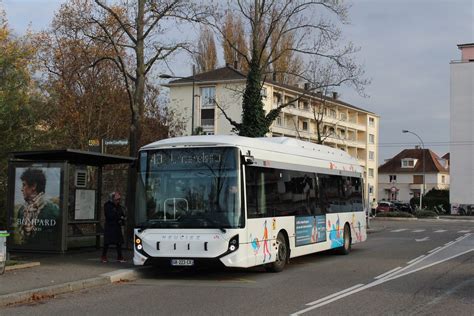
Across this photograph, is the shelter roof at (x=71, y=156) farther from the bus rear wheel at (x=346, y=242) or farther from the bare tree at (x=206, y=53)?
the bare tree at (x=206, y=53)

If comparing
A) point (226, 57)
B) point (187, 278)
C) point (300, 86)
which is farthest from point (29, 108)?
point (300, 86)

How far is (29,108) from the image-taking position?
59.4ft

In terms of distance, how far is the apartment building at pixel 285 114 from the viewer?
6881 centimetres

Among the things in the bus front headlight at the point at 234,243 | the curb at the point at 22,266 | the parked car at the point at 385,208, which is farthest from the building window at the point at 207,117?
the bus front headlight at the point at 234,243

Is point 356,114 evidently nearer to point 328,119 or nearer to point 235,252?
point 328,119

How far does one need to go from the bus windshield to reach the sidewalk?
1.44 metres

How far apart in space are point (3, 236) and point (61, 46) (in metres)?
20.5

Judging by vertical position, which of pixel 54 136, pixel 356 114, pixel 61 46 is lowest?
pixel 54 136

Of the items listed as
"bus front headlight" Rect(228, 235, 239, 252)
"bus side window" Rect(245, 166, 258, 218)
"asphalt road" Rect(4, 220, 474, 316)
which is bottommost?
"asphalt road" Rect(4, 220, 474, 316)

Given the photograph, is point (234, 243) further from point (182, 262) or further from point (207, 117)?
point (207, 117)

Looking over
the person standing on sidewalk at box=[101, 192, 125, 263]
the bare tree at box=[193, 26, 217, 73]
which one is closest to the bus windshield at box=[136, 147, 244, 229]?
the person standing on sidewalk at box=[101, 192, 125, 263]

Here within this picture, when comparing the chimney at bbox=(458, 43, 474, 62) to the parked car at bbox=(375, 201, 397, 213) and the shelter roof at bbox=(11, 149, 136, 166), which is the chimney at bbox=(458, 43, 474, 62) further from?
the shelter roof at bbox=(11, 149, 136, 166)

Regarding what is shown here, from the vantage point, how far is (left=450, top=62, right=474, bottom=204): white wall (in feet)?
242

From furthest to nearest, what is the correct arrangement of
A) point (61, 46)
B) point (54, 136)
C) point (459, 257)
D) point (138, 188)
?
point (61, 46), point (54, 136), point (459, 257), point (138, 188)
